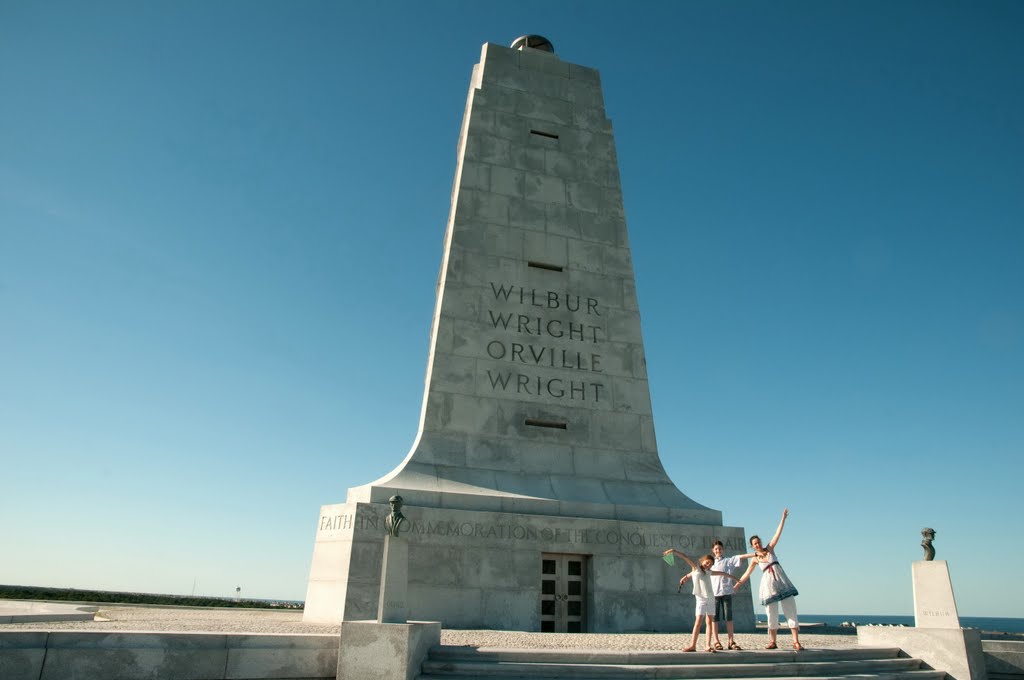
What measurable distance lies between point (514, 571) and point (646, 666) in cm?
535

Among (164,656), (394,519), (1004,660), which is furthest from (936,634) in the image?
(164,656)

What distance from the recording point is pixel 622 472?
16859 millimetres

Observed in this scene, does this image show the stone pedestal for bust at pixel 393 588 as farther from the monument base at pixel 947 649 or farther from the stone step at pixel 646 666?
the monument base at pixel 947 649

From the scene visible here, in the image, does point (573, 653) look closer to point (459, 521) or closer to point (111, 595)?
point (459, 521)

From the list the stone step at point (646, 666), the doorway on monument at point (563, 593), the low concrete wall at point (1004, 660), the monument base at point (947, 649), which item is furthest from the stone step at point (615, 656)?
the doorway on monument at point (563, 593)

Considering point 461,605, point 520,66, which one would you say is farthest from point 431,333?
point 520,66

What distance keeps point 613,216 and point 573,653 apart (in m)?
12.5

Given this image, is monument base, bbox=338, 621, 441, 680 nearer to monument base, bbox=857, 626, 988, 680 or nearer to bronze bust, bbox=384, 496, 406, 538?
bronze bust, bbox=384, 496, 406, 538

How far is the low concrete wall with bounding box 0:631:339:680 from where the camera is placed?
8078 millimetres

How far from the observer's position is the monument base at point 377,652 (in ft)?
28.5

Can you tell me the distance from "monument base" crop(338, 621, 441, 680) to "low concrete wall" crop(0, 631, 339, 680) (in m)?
0.48

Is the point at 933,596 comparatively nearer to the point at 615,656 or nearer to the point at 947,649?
the point at 947,649

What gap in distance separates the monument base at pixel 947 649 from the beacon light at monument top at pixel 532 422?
4262 millimetres

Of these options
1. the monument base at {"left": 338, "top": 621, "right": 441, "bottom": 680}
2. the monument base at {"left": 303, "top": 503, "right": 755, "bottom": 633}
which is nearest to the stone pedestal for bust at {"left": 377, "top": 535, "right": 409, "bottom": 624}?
the monument base at {"left": 338, "top": 621, "right": 441, "bottom": 680}
